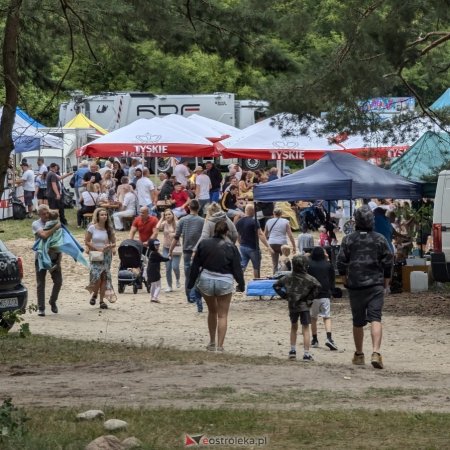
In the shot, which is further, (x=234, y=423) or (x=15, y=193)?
(x=15, y=193)

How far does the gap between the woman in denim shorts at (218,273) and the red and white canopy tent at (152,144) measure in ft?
67.9

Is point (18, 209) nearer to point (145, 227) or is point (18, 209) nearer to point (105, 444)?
point (145, 227)

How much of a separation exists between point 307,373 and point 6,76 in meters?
4.43

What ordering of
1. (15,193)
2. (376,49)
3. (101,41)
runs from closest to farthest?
1. (101,41)
2. (376,49)
3. (15,193)

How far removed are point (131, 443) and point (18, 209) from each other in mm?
29544

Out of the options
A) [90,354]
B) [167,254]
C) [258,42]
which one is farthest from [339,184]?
[90,354]

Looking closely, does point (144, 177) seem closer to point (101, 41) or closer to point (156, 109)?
point (156, 109)

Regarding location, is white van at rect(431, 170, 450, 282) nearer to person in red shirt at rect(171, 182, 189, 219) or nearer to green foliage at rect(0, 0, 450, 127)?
green foliage at rect(0, 0, 450, 127)

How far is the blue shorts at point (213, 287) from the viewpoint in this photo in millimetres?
15422

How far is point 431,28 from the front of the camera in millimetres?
20719

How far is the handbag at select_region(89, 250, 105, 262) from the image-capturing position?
2084 cm

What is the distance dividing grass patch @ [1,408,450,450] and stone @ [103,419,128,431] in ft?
0.17

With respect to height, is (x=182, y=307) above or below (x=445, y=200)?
below

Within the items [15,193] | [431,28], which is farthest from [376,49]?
[15,193]
